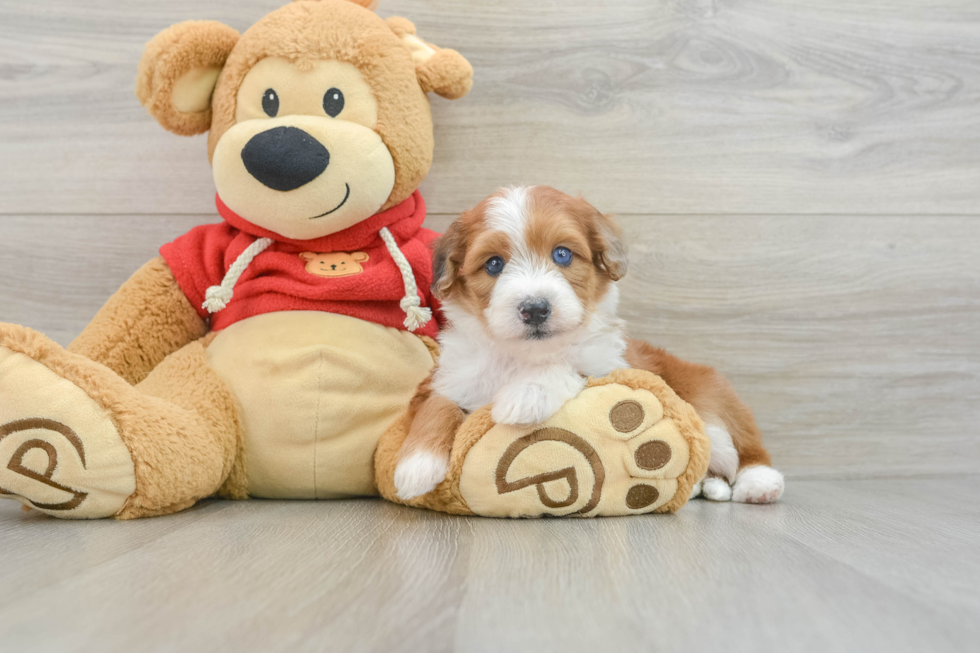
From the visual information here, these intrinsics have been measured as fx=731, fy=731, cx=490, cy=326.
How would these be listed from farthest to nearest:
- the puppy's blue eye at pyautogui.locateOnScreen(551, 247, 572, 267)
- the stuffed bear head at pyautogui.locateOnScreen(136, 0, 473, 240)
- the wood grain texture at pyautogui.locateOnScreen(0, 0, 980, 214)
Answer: the wood grain texture at pyautogui.locateOnScreen(0, 0, 980, 214) → the stuffed bear head at pyautogui.locateOnScreen(136, 0, 473, 240) → the puppy's blue eye at pyautogui.locateOnScreen(551, 247, 572, 267)

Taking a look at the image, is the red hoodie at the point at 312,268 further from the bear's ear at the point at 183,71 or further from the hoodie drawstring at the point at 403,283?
the bear's ear at the point at 183,71

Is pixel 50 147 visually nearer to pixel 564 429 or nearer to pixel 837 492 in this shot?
pixel 564 429

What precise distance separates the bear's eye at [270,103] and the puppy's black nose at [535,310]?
0.76 meters

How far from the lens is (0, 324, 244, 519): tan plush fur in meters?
1.33

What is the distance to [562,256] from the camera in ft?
4.68

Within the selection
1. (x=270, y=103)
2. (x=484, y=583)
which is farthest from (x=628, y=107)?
(x=484, y=583)

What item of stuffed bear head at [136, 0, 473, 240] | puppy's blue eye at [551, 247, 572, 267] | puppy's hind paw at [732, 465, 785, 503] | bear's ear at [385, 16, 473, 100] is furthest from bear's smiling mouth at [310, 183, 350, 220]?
puppy's hind paw at [732, 465, 785, 503]

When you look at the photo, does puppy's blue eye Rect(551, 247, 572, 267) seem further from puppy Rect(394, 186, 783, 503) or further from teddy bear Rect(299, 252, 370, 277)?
teddy bear Rect(299, 252, 370, 277)

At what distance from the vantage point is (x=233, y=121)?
5.42ft

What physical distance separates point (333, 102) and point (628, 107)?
88 centimetres

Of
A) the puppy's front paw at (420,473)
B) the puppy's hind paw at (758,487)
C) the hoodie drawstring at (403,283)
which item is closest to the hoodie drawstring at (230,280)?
the hoodie drawstring at (403,283)

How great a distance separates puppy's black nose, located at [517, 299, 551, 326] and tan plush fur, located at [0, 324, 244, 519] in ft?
2.24

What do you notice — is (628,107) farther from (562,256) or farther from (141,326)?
(141,326)

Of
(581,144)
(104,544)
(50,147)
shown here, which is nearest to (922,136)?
(581,144)
